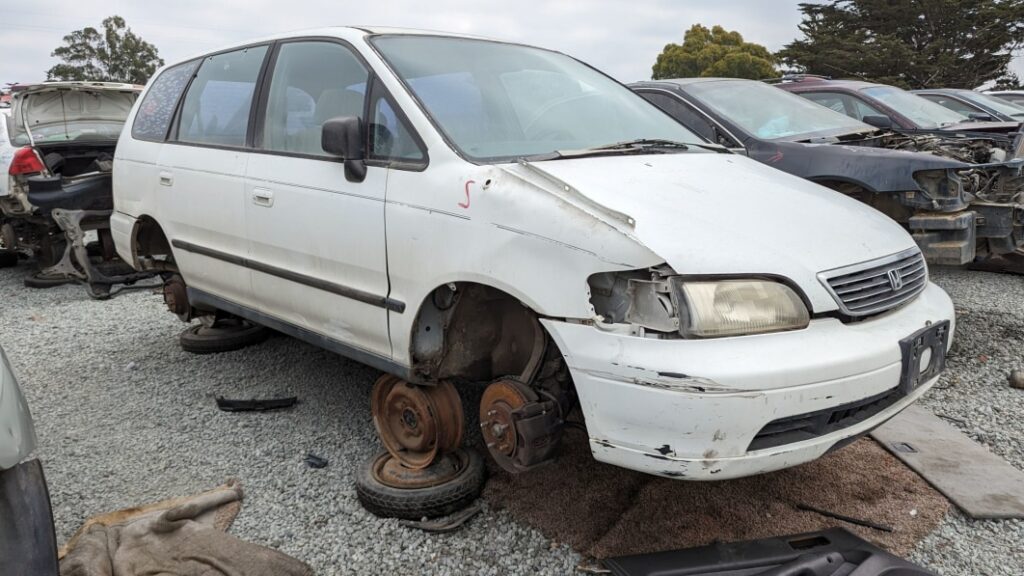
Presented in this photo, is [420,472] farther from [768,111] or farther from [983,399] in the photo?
[768,111]

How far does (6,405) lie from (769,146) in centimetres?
465

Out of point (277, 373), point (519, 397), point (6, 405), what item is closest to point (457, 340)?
point (519, 397)

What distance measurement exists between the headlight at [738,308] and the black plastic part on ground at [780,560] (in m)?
0.69

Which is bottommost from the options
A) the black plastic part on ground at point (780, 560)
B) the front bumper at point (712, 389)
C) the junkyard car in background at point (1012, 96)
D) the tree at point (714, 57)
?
the black plastic part on ground at point (780, 560)

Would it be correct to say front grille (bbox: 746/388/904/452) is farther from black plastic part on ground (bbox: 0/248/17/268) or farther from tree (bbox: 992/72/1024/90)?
tree (bbox: 992/72/1024/90)

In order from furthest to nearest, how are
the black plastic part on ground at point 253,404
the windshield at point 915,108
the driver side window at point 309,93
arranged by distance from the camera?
the windshield at point 915,108 < the black plastic part on ground at point 253,404 < the driver side window at point 309,93

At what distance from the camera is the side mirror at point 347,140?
2.61 m

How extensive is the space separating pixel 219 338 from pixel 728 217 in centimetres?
352

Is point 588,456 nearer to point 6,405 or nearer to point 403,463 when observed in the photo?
point 403,463

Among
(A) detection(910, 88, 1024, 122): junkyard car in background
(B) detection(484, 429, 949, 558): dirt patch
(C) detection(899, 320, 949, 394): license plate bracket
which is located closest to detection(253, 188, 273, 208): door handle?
(B) detection(484, 429, 949, 558): dirt patch

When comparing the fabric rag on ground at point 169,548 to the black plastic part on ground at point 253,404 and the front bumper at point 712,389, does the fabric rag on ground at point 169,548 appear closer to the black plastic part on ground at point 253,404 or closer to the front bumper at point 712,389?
the black plastic part on ground at point 253,404

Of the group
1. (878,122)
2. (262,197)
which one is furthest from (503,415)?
(878,122)

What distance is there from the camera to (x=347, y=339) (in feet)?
9.62

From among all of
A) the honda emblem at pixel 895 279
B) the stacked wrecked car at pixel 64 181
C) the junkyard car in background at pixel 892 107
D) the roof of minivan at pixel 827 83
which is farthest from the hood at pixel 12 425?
the roof of minivan at pixel 827 83
